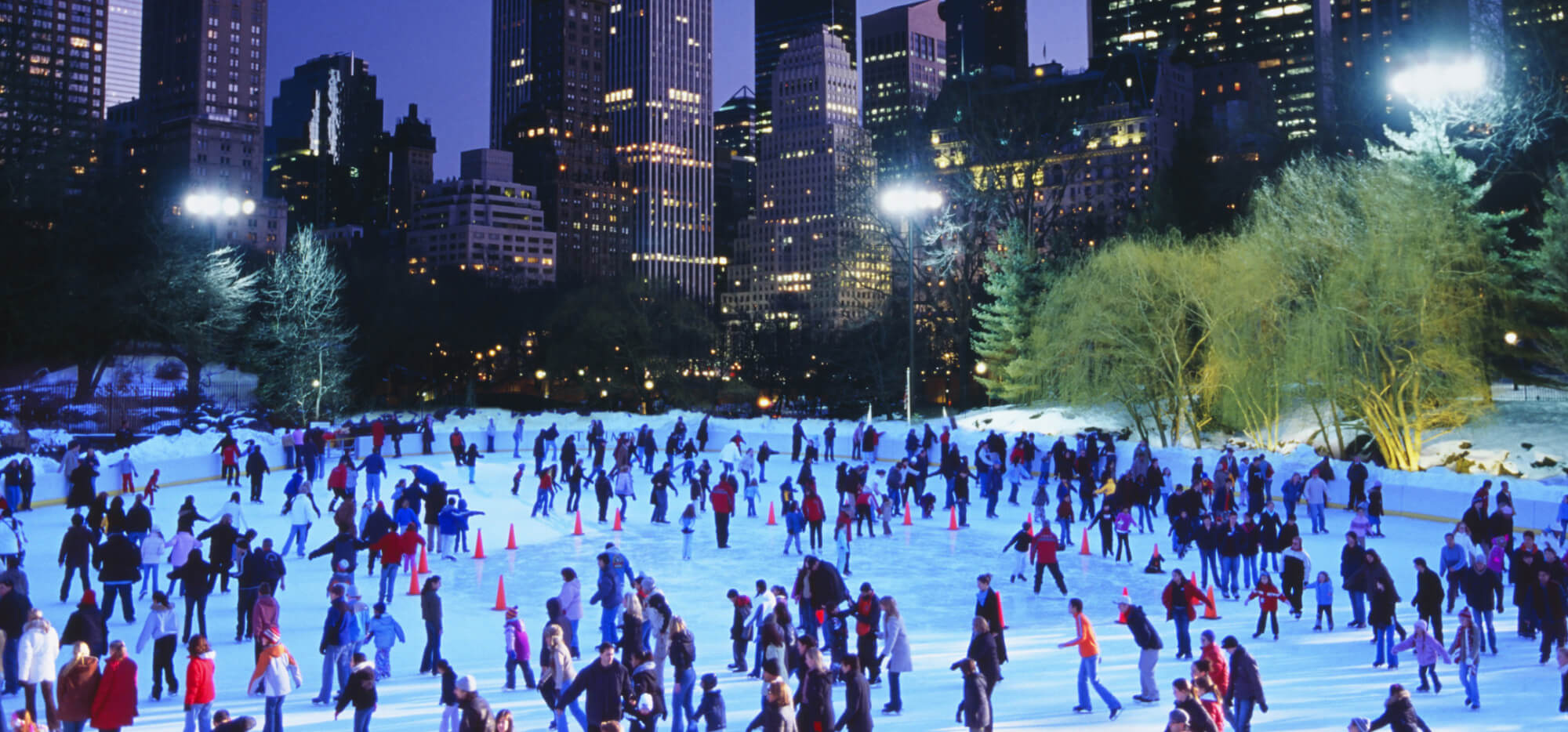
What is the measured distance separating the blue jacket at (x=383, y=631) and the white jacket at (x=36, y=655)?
2544 millimetres

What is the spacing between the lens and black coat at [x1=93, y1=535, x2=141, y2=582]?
42.3 ft

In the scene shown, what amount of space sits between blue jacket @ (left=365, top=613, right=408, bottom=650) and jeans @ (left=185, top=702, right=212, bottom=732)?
1.53 meters

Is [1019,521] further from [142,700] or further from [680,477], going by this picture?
[142,700]

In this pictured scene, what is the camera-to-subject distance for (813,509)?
18562 mm

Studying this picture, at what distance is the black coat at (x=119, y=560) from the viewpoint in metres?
12.9

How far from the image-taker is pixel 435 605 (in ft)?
37.6

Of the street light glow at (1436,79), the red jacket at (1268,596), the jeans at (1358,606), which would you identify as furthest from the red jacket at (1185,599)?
the street light glow at (1436,79)

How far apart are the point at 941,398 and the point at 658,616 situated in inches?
2322

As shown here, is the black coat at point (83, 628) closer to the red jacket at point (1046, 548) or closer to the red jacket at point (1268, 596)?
the red jacket at point (1046, 548)

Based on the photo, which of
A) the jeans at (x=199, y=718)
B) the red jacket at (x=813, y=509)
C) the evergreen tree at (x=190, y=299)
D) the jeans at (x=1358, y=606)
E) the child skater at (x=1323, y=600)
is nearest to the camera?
the jeans at (x=199, y=718)

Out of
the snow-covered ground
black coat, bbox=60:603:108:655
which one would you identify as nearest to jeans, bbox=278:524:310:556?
the snow-covered ground

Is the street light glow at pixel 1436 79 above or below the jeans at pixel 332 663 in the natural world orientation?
above

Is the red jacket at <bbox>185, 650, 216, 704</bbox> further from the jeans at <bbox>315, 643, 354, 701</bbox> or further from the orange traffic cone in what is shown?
the orange traffic cone

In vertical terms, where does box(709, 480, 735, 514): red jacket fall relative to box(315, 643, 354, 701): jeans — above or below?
above
